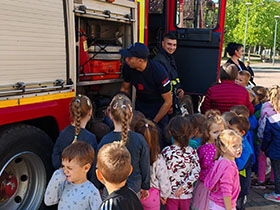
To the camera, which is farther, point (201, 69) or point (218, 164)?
point (201, 69)

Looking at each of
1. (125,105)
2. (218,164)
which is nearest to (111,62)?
(125,105)

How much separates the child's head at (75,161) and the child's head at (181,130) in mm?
938

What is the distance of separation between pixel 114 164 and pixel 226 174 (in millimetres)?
1211

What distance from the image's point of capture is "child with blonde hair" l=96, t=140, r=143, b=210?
1.83m

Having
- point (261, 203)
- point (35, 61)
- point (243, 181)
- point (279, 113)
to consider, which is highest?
point (35, 61)

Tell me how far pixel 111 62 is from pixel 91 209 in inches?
90.0

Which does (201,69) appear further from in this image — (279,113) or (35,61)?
(35,61)

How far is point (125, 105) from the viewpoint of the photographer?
8.47ft

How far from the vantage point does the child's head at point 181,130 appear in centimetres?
293

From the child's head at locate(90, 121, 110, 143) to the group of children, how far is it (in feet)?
1.40

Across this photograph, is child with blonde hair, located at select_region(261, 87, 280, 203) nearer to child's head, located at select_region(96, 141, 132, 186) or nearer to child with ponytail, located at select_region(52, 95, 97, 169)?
child with ponytail, located at select_region(52, 95, 97, 169)

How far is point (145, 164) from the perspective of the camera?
102 inches

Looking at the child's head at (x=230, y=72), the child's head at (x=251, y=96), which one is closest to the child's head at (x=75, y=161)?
the child's head at (x=230, y=72)

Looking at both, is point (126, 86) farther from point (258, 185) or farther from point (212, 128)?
point (258, 185)
